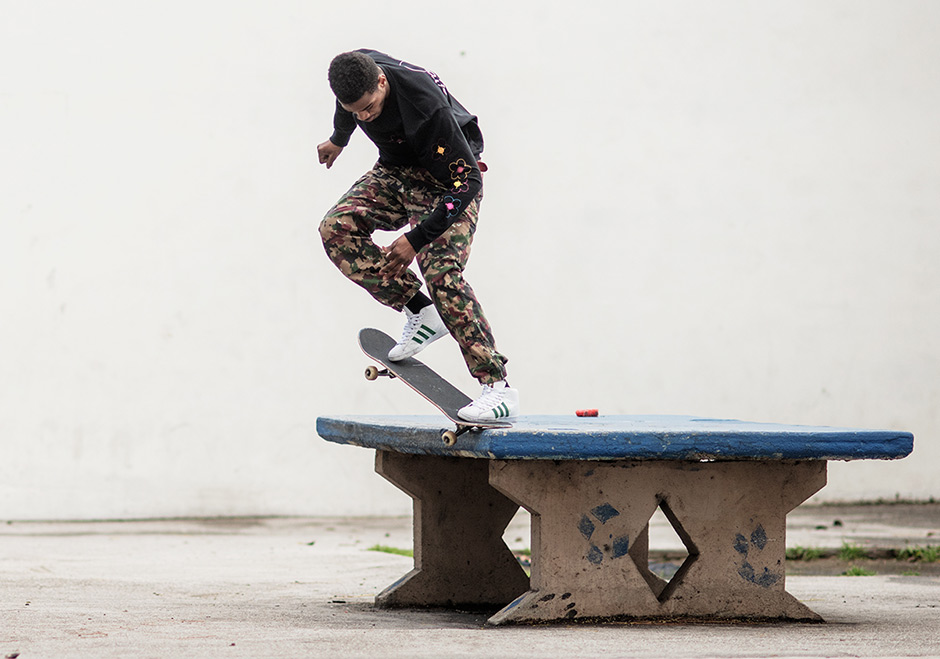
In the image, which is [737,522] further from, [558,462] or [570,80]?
[570,80]

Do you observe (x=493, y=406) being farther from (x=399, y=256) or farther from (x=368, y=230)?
(x=368, y=230)

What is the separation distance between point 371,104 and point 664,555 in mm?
4128

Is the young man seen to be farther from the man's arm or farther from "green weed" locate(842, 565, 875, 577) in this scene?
"green weed" locate(842, 565, 875, 577)

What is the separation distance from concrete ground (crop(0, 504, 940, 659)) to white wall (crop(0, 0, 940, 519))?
0.79m

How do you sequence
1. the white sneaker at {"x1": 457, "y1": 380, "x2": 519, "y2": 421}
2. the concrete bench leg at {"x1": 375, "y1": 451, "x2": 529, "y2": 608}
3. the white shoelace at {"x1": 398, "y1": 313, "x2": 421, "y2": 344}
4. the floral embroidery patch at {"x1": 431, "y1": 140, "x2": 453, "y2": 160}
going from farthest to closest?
1. the concrete bench leg at {"x1": 375, "y1": 451, "x2": 529, "y2": 608}
2. the white shoelace at {"x1": 398, "y1": 313, "x2": 421, "y2": 344}
3. the floral embroidery patch at {"x1": 431, "y1": 140, "x2": 453, "y2": 160}
4. the white sneaker at {"x1": 457, "y1": 380, "x2": 519, "y2": 421}

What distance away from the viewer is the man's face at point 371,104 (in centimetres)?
370

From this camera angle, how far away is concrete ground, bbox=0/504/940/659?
3.18 meters

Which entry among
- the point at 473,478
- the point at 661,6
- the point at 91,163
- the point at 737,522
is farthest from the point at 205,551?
the point at 661,6

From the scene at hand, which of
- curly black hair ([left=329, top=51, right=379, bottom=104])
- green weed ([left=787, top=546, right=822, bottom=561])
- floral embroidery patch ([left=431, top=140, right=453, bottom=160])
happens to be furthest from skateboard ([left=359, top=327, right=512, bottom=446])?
green weed ([left=787, top=546, right=822, bottom=561])

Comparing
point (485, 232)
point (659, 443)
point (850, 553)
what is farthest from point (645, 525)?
point (485, 232)

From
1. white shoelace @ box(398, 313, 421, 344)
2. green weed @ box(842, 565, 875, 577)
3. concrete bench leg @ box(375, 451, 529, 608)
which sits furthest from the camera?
green weed @ box(842, 565, 875, 577)

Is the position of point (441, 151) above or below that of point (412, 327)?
above

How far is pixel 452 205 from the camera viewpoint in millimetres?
3707

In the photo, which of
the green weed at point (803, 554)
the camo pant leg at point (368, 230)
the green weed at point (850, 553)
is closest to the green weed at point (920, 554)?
the green weed at point (850, 553)
